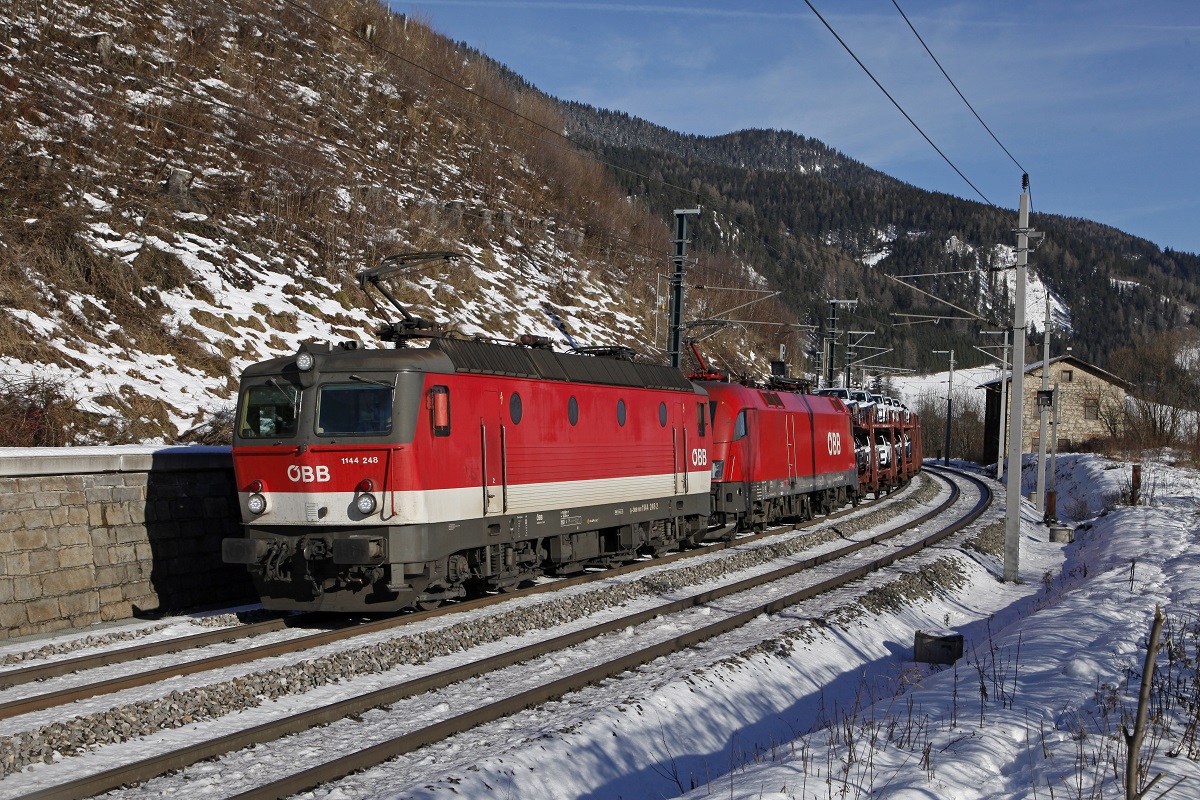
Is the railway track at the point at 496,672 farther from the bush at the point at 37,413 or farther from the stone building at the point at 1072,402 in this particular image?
the stone building at the point at 1072,402

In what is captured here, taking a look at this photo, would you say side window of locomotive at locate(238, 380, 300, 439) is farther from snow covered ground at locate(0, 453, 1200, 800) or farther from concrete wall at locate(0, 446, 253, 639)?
snow covered ground at locate(0, 453, 1200, 800)

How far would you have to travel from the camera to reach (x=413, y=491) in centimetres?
1159

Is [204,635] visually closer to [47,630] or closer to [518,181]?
[47,630]

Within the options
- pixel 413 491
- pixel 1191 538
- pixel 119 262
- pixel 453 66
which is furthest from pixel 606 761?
pixel 453 66

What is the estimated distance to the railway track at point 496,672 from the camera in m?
6.76

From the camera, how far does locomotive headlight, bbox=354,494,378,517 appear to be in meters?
11.4

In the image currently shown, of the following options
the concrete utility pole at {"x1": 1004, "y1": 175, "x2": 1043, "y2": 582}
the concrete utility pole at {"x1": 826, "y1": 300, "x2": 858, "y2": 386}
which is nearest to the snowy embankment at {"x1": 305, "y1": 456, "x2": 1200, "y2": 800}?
the concrete utility pole at {"x1": 1004, "y1": 175, "x2": 1043, "y2": 582}

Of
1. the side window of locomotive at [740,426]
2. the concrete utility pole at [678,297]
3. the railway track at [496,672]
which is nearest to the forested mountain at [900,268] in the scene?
the concrete utility pole at [678,297]

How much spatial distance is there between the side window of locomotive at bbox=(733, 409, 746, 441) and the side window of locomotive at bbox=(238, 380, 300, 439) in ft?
37.7

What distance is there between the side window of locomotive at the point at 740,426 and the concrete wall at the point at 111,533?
10888 mm

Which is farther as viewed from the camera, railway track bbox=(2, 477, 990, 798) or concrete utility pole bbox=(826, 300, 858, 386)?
concrete utility pole bbox=(826, 300, 858, 386)

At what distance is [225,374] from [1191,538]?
73.6ft

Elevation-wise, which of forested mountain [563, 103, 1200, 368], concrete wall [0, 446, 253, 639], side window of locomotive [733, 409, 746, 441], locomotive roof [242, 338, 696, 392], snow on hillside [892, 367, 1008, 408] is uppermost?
forested mountain [563, 103, 1200, 368]

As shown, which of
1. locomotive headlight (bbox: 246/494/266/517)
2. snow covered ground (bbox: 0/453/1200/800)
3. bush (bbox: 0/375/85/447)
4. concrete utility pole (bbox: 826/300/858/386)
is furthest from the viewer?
concrete utility pole (bbox: 826/300/858/386)
